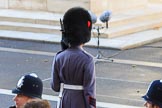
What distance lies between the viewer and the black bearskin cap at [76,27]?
19.0 ft

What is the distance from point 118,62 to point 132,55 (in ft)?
3.34

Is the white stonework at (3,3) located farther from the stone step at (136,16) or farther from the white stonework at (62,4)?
the stone step at (136,16)

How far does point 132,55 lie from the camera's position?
14.0m

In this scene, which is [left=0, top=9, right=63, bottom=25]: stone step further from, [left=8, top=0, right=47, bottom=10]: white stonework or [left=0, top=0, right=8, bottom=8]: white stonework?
[left=0, top=0, right=8, bottom=8]: white stonework

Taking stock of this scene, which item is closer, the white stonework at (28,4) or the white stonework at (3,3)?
the white stonework at (28,4)

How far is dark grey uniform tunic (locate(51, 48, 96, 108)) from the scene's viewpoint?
5.66 metres

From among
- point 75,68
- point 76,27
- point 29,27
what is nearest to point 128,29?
point 29,27

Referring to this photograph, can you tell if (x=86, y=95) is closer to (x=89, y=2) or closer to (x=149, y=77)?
(x=149, y=77)

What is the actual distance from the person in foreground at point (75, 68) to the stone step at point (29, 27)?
35.6 ft

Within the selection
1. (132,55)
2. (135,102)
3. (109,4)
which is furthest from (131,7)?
(135,102)

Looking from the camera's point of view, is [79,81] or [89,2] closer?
[79,81]

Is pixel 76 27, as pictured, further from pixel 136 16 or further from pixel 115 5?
pixel 115 5

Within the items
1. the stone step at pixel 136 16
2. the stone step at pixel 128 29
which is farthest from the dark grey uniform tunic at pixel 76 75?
the stone step at pixel 136 16

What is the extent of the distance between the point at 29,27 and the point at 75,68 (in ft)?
38.3
